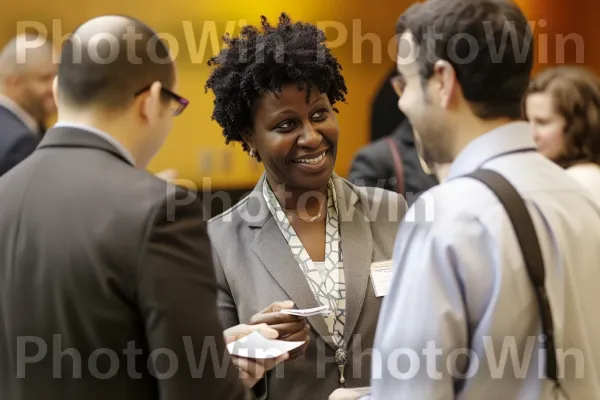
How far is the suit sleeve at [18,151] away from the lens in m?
4.12

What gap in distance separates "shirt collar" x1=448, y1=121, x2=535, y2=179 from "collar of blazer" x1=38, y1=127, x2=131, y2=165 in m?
0.72

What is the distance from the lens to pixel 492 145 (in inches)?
65.6

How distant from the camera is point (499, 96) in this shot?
5.49ft

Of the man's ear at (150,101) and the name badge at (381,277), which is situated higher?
the man's ear at (150,101)

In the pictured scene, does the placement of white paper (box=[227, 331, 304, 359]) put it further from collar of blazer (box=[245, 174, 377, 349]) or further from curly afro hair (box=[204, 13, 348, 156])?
curly afro hair (box=[204, 13, 348, 156])

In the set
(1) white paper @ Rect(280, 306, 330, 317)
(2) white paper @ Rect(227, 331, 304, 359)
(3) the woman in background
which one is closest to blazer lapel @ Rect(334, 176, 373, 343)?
(1) white paper @ Rect(280, 306, 330, 317)

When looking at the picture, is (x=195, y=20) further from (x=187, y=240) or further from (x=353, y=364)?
(x=187, y=240)

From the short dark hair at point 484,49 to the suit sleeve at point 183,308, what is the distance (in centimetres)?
60

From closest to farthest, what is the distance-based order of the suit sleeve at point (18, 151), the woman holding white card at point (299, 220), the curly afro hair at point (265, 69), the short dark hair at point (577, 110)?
1. the woman holding white card at point (299, 220)
2. the curly afro hair at point (265, 69)
3. the short dark hair at point (577, 110)
4. the suit sleeve at point (18, 151)

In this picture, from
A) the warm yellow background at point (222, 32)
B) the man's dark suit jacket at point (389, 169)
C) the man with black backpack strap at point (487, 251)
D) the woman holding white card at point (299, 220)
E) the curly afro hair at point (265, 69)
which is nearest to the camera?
the man with black backpack strap at point (487, 251)

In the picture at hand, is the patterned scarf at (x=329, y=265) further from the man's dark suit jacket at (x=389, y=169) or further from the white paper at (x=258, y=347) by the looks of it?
the man's dark suit jacket at (x=389, y=169)

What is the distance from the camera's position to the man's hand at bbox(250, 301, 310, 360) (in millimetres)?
2270

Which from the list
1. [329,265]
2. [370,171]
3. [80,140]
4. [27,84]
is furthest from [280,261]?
[27,84]

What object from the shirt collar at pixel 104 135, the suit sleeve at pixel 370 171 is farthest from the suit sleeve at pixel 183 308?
the suit sleeve at pixel 370 171
